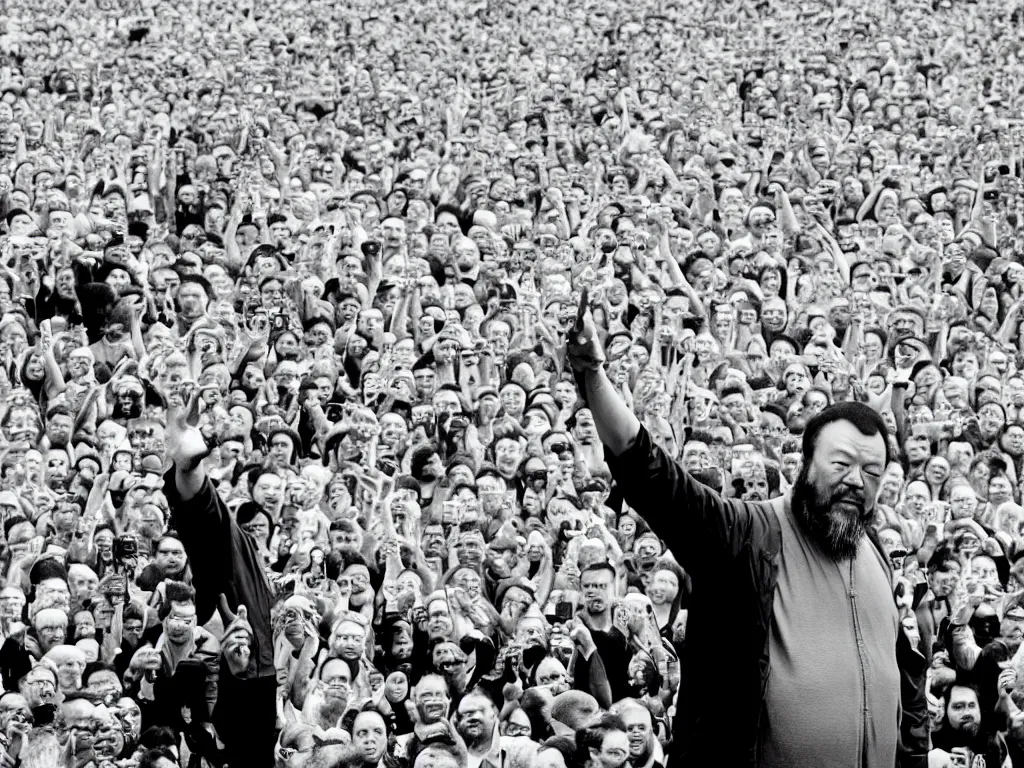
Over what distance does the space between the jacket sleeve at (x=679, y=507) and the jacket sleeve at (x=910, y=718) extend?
499 mm

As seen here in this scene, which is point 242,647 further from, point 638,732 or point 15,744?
point 638,732

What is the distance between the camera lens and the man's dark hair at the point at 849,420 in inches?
149

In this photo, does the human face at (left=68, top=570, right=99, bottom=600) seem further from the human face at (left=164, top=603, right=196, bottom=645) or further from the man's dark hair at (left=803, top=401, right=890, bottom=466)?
the man's dark hair at (left=803, top=401, right=890, bottom=466)

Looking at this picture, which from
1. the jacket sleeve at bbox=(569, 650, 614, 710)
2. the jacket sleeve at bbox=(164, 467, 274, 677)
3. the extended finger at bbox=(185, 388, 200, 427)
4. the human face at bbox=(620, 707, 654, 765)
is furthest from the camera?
the jacket sleeve at bbox=(569, 650, 614, 710)

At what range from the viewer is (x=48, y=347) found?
1095cm

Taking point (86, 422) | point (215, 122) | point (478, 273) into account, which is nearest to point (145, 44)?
point (215, 122)

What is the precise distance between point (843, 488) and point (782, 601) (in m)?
0.27

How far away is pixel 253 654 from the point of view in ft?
22.6

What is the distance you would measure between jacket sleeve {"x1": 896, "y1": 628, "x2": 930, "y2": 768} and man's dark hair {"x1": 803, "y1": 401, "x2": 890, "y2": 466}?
18.2 inches

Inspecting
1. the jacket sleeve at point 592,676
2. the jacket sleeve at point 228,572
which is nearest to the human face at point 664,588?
the jacket sleeve at point 592,676

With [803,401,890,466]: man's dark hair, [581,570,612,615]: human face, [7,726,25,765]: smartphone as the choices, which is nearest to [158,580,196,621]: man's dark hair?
[7,726,25,765]: smartphone

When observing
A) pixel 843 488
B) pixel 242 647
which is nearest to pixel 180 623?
pixel 242 647

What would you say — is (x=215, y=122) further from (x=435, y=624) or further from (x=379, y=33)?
(x=435, y=624)

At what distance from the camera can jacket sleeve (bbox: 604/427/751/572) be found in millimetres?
3645
